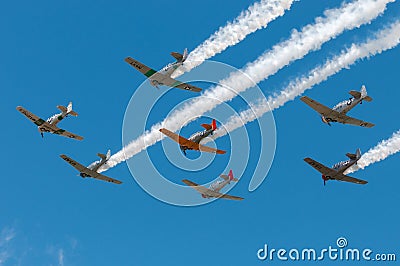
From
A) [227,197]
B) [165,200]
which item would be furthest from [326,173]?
[165,200]

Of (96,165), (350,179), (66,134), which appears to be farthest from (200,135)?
(66,134)

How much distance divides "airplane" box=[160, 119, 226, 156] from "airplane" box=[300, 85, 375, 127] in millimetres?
7382

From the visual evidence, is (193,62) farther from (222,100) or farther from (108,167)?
(108,167)

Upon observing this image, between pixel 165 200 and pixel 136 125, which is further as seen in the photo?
pixel 136 125

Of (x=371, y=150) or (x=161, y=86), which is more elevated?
(x=161, y=86)

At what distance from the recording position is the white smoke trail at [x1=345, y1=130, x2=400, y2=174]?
49.6 m

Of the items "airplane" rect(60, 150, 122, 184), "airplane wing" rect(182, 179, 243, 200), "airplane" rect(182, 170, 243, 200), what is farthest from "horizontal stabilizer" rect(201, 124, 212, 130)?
"airplane" rect(60, 150, 122, 184)

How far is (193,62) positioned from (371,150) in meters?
14.9

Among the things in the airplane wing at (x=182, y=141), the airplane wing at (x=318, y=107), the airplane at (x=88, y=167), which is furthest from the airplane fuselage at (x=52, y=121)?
the airplane wing at (x=318, y=107)

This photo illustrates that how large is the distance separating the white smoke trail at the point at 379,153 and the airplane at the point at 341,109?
294cm

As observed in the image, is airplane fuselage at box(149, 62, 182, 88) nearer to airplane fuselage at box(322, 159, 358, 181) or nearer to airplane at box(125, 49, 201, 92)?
A: airplane at box(125, 49, 201, 92)

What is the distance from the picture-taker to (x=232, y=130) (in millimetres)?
51719

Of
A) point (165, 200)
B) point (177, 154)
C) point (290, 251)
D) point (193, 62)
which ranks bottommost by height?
point (290, 251)

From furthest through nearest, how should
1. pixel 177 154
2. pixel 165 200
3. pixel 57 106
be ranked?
pixel 57 106 → pixel 177 154 → pixel 165 200
